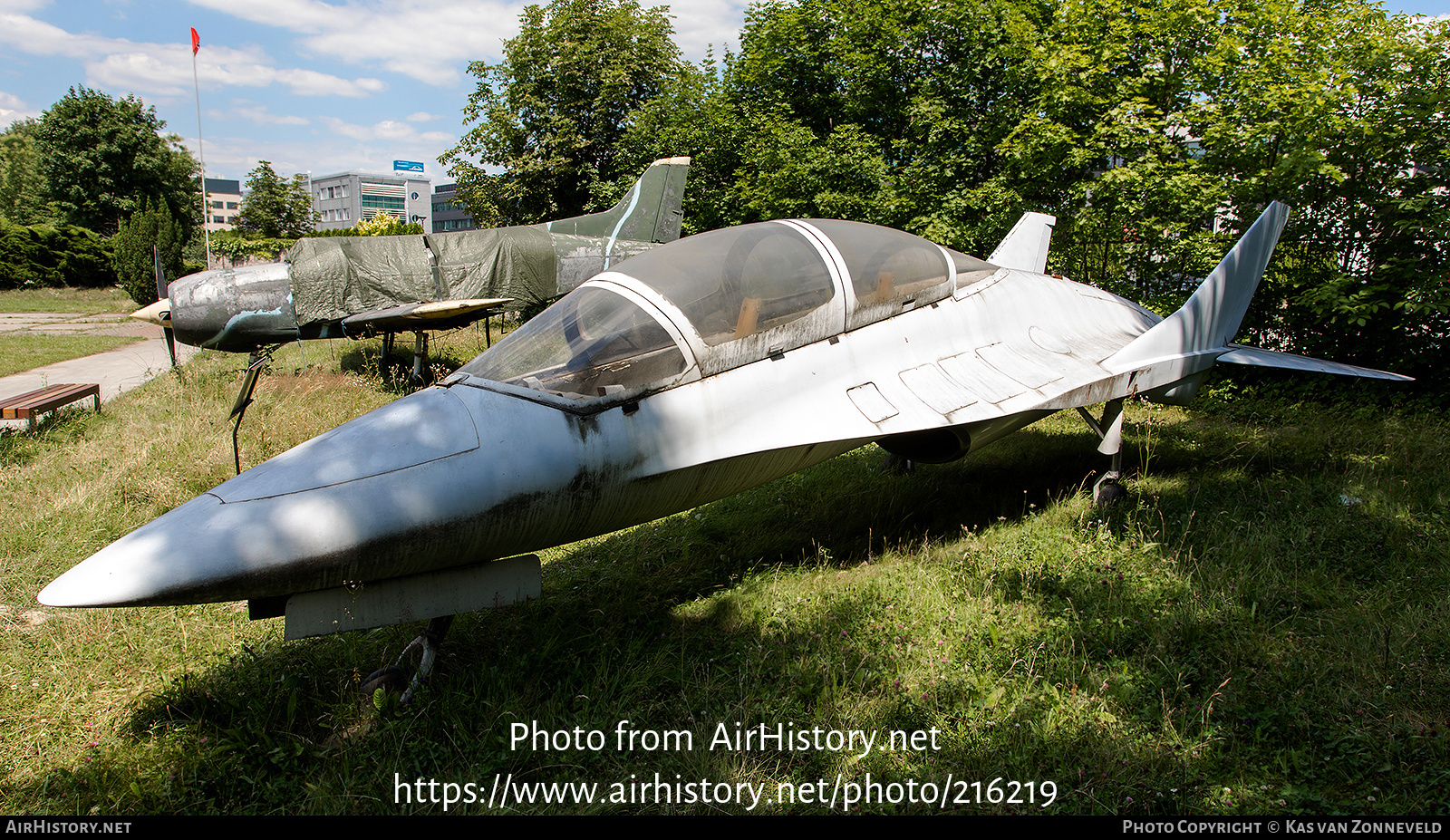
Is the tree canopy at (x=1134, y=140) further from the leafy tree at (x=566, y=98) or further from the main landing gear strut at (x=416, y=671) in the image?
the main landing gear strut at (x=416, y=671)

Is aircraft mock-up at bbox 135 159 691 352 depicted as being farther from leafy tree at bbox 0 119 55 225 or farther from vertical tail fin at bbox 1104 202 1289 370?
leafy tree at bbox 0 119 55 225

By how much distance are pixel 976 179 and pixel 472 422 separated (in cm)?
1068

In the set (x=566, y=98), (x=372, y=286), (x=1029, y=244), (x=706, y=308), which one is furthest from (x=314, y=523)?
(x=566, y=98)

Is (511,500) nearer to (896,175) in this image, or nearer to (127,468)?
Answer: (127,468)

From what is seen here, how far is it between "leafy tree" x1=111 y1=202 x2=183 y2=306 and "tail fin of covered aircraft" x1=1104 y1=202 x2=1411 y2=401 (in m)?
28.8

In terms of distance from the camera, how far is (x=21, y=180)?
176 ft

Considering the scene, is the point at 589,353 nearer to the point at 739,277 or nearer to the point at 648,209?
the point at 739,277

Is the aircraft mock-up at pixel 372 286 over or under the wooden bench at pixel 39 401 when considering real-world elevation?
over

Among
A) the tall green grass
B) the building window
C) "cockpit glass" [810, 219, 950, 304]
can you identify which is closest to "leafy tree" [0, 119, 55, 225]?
the building window

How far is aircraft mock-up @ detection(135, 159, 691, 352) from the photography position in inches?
404

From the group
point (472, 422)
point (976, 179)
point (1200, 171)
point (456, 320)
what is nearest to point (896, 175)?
point (976, 179)

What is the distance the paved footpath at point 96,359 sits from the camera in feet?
36.8

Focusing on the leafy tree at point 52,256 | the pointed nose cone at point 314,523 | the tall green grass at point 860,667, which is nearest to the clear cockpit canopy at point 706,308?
the pointed nose cone at point 314,523

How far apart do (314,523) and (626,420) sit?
127 centimetres
